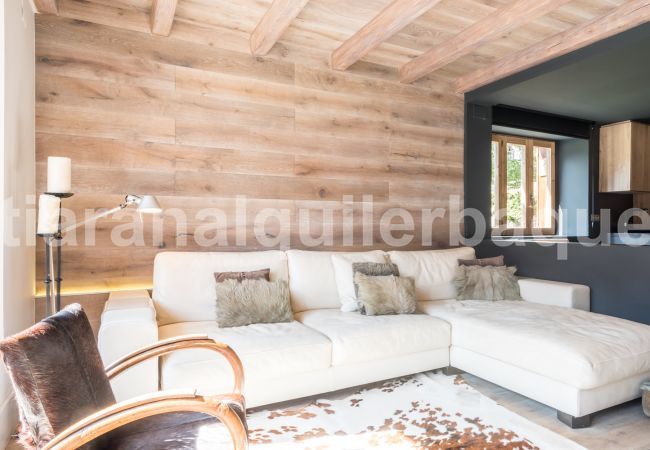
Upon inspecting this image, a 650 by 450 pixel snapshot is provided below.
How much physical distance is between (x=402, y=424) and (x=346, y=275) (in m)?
1.27

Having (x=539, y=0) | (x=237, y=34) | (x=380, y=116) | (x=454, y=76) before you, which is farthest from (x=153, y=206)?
(x=454, y=76)

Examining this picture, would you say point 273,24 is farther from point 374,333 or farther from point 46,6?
point 374,333

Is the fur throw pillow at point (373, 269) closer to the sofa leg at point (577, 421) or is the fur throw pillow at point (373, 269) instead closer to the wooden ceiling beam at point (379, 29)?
the sofa leg at point (577, 421)

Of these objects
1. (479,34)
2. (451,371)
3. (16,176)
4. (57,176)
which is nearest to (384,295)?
(451,371)

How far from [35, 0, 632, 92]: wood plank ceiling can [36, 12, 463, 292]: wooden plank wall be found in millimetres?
131

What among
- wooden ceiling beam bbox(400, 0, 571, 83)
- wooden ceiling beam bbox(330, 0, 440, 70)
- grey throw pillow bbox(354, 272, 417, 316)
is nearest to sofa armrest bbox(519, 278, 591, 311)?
grey throw pillow bbox(354, 272, 417, 316)

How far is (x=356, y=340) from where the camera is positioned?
2711mm

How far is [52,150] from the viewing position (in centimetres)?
296

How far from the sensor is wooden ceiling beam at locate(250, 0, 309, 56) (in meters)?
2.83

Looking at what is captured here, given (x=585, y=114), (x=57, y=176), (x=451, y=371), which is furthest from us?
(x=585, y=114)

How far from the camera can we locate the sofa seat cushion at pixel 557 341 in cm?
232

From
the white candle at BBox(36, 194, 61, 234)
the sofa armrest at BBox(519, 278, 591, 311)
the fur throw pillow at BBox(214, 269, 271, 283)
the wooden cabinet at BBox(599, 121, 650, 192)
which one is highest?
the wooden cabinet at BBox(599, 121, 650, 192)

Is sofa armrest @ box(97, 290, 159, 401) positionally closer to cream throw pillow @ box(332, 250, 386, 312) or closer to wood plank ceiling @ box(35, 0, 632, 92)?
cream throw pillow @ box(332, 250, 386, 312)

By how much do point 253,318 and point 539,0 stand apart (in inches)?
110
